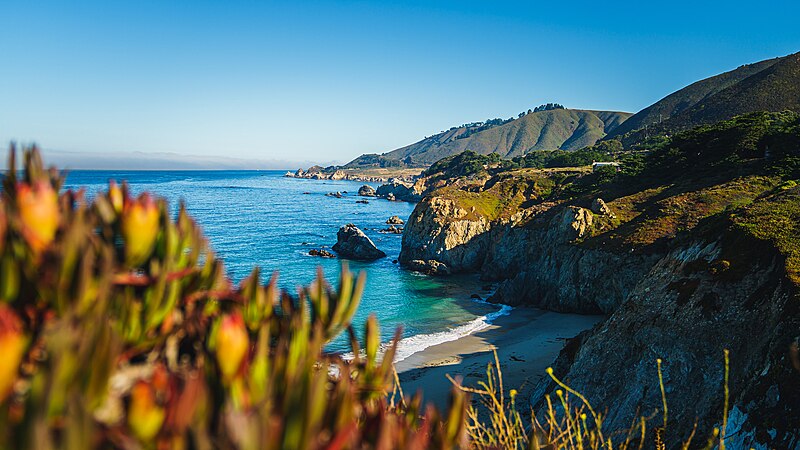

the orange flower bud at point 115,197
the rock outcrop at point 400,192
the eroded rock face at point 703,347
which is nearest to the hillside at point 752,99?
the rock outcrop at point 400,192

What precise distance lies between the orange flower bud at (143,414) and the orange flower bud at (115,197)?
933mm

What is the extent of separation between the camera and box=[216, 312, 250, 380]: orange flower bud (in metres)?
1.59

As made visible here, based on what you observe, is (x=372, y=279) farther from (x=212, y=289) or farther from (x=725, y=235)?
(x=212, y=289)

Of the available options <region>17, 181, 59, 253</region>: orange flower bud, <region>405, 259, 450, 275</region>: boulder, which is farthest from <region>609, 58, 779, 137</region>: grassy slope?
<region>17, 181, 59, 253</region>: orange flower bud

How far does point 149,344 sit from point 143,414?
0.52 m

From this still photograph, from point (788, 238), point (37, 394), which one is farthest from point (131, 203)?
point (788, 238)

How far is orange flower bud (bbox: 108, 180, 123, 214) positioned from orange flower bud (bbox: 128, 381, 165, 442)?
93 cm

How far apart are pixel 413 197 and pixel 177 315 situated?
127 meters

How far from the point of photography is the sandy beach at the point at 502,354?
67.1 ft

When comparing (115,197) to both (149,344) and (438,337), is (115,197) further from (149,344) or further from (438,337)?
(438,337)

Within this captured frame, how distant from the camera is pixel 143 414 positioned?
1349mm

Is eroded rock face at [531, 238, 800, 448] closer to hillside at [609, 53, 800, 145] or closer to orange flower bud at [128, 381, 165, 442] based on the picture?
orange flower bud at [128, 381, 165, 442]

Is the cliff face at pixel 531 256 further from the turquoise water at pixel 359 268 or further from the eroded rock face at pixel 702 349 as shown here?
the eroded rock face at pixel 702 349

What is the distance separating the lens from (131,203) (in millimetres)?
1902
